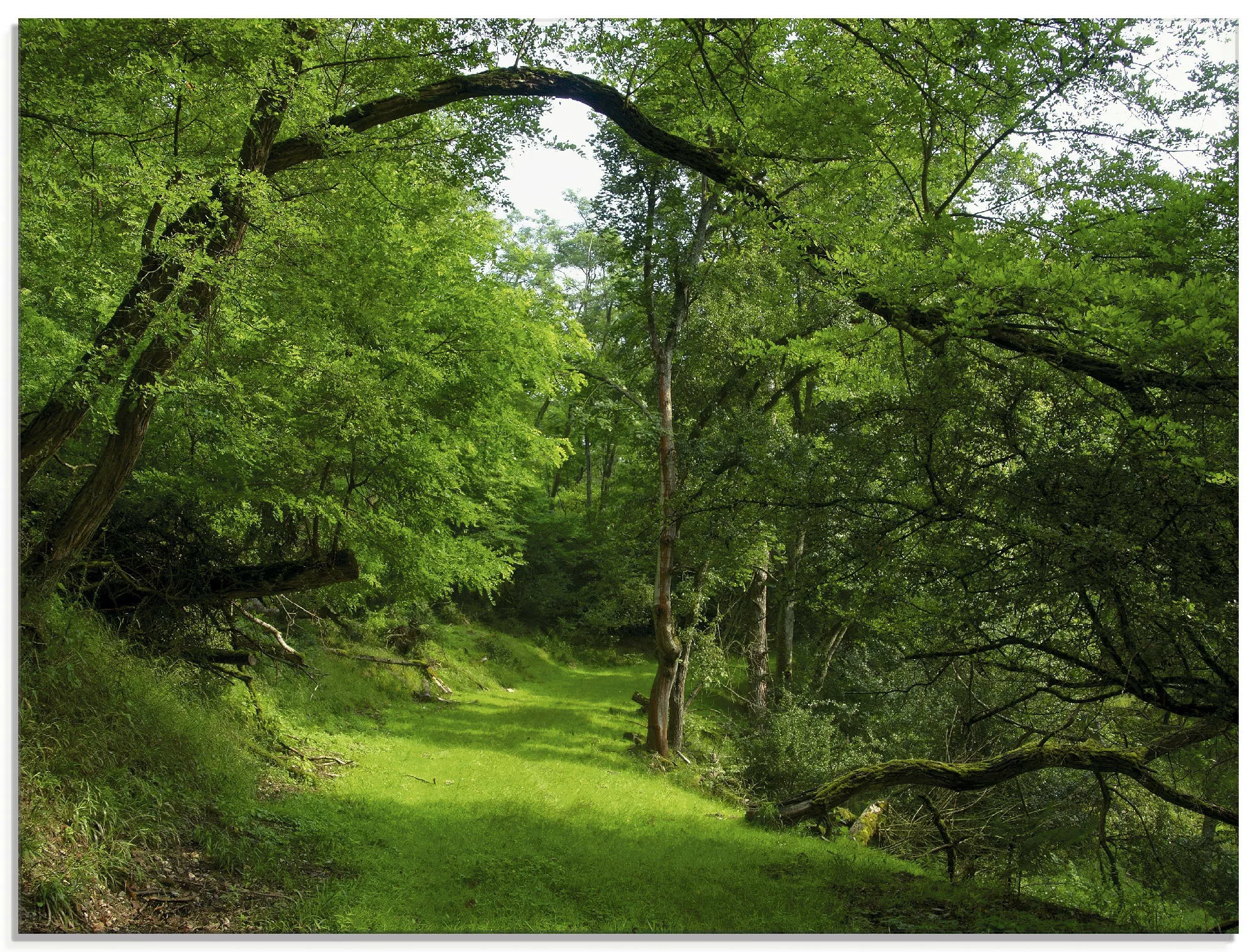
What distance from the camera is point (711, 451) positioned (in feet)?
22.4

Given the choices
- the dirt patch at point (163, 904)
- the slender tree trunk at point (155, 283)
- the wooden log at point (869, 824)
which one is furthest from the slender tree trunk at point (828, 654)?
the slender tree trunk at point (155, 283)

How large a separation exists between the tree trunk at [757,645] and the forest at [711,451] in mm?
2958

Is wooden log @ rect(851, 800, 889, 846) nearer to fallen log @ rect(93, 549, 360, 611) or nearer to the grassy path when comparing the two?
the grassy path

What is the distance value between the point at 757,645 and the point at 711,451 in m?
3.97

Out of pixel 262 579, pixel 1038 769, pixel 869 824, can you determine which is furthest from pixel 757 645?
pixel 262 579

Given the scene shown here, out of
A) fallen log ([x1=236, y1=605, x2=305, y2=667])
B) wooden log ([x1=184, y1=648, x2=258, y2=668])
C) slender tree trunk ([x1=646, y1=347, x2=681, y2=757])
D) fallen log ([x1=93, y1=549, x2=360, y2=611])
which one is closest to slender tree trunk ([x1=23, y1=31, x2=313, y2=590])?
fallen log ([x1=93, y1=549, x2=360, y2=611])

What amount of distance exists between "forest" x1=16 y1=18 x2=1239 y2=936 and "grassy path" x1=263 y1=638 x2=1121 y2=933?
4cm

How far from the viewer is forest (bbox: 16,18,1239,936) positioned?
3.11m

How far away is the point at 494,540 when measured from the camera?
13195mm

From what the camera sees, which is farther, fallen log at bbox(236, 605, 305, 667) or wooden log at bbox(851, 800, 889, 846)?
fallen log at bbox(236, 605, 305, 667)

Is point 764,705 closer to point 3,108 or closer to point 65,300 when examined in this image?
point 65,300

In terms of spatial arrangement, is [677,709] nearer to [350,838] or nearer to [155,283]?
[350,838]

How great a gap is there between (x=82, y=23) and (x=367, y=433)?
2.62 m
